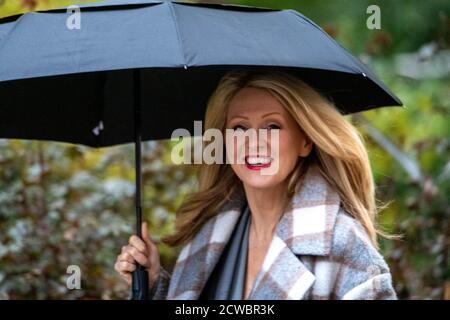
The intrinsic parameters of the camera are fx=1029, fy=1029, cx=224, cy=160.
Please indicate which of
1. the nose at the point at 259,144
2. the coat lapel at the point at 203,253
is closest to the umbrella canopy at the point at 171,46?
the nose at the point at 259,144

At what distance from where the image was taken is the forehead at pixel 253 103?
3.42 metres

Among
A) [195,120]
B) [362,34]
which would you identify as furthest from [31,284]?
[362,34]

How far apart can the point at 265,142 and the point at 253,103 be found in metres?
0.14

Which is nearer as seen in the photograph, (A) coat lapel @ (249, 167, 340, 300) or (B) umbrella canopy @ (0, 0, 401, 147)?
(B) umbrella canopy @ (0, 0, 401, 147)

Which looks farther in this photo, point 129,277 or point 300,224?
point 129,277

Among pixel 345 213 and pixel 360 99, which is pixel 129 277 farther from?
pixel 360 99

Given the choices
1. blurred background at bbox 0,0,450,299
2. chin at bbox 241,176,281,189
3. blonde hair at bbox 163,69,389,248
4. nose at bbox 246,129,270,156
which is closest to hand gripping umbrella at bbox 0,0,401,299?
blonde hair at bbox 163,69,389,248

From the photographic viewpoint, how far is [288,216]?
11.3ft

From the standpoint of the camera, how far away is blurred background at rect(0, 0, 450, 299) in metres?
5.09

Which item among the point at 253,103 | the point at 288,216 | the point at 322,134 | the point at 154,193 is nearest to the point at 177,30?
Result: the point at 253,103

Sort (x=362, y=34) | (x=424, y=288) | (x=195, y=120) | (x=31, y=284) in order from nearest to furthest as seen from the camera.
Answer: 1. (x=195, y=120)
2. (x=31, y=284)
3. (x=424, y=288)
4. (x=362, y=34)

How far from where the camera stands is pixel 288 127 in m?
3.43

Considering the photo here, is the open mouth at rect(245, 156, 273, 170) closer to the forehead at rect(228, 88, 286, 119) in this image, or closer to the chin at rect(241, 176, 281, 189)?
the chin at rect(241, 176, 281, 189)
